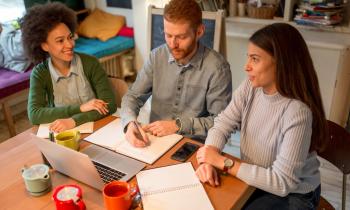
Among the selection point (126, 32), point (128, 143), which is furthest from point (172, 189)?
point (126, 32)

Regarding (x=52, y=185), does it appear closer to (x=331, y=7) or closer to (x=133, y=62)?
(x=331, y=7)

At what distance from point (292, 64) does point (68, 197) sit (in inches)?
32.8

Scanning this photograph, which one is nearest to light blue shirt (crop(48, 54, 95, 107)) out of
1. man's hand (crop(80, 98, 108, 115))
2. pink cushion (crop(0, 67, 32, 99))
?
man's hand (crop(80, 98, 108, 115))

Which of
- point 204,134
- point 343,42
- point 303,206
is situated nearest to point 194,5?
point 204,134

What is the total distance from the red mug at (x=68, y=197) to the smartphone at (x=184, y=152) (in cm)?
37

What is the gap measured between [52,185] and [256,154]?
2.44 ft

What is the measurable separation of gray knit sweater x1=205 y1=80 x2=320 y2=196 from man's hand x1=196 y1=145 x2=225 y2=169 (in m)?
0.08

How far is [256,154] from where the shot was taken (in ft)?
4.19

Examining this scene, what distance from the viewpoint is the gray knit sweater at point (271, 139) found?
1122 mm

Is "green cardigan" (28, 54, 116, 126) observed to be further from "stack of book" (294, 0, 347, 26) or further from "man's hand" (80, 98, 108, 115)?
"stack of book" (294, 0, 347, 26)

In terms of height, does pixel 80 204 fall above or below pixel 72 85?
below

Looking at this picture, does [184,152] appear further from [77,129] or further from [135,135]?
[77,129]

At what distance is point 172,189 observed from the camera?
3.60 ft

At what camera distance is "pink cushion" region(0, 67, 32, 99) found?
2842 mm
